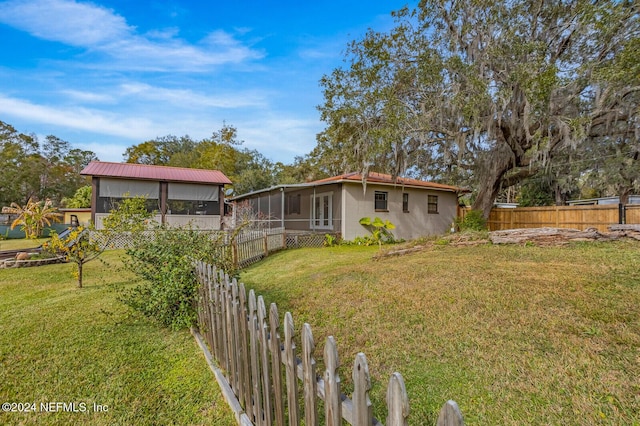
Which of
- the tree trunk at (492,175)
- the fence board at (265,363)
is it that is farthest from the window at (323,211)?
the fence board at (265,363)

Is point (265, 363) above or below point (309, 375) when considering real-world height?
below

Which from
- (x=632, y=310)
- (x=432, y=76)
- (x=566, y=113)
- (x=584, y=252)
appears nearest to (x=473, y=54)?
(x=432, y=76)

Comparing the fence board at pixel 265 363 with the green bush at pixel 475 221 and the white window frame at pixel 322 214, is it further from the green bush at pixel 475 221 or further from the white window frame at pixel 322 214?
the green bush at pixel 475 221

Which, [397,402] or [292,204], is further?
[292,204]

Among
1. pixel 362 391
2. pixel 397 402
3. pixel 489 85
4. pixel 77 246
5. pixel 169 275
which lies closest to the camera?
pixel 397 402

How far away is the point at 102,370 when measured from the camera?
286 centimetres

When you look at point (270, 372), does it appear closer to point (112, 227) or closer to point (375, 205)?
point (112, 227)

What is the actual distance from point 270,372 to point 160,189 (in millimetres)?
16807

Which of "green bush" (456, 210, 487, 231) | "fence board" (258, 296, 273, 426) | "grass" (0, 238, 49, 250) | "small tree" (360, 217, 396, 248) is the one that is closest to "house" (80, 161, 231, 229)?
"grass" (0, 238, 49, 250)

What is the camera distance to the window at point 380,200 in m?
14.4

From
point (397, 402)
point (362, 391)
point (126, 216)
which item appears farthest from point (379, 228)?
point (397, 402)

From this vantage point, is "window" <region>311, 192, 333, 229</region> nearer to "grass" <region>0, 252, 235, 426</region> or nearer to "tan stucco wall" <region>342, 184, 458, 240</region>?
"tan stucco wall" <region>342, 184, 458, 240</region>

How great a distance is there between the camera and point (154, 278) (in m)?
3.64

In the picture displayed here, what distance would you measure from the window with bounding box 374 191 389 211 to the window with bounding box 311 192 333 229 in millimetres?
2295
